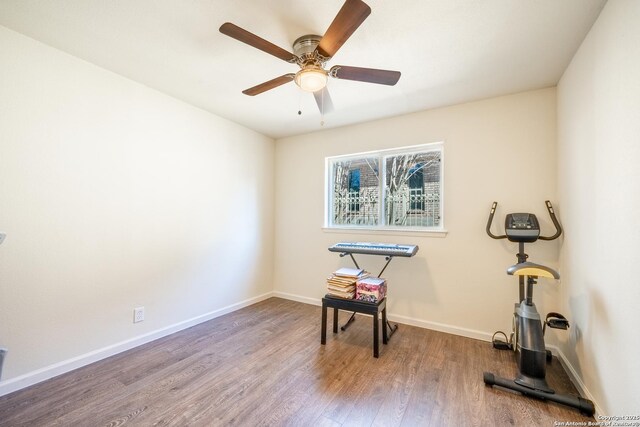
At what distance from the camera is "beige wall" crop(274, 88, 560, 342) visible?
248 cm

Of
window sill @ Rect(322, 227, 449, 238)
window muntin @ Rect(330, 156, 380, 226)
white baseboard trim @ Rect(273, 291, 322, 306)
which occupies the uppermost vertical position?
window muntin @ Rect(330, 156, 380, 226)

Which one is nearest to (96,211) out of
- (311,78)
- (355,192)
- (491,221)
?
(311,78)

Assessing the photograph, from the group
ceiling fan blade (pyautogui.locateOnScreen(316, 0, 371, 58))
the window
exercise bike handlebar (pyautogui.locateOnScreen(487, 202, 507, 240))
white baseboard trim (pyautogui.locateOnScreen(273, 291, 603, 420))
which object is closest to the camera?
ceiling fan blade (pyautogui.locateOnScreen(316, 0, 371, 58))

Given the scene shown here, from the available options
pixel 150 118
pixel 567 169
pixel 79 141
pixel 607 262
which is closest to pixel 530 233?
pixel 567 169

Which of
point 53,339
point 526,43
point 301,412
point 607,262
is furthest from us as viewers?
point 53,339

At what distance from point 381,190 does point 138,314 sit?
2959 millimetres

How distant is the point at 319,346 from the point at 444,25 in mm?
2740

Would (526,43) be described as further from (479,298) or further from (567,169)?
(479,298)

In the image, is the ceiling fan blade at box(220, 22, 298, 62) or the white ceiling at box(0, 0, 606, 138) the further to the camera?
the white ceiling at box(0, 0, 606, 138)

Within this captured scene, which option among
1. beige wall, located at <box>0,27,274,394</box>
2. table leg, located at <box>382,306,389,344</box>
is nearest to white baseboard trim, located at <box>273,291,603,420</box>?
table leg, located at <box>382,306,389,344</box>

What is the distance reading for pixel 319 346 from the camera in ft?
8.28

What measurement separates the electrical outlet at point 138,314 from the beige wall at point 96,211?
4cm

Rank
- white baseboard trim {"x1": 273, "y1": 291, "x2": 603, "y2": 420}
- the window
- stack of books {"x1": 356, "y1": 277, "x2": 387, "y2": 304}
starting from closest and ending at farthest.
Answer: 1. white baseboard trim {"x1": 273, "y1": 291, "x2": 603, "y2": 420}
2. stack of books {"x1": 356, "y1": 277, "x2": 387, "y2": 304}
3. the window

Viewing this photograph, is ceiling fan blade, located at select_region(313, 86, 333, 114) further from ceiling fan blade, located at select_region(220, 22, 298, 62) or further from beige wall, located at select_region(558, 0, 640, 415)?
beige wall, located at select_region(558, 0, 640, 415)
